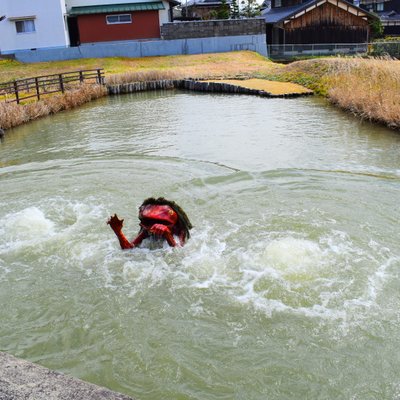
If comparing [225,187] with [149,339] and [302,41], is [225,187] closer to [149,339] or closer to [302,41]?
[149,339]

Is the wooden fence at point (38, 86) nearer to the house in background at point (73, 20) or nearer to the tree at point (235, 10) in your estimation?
the house in background at point (73, 20)

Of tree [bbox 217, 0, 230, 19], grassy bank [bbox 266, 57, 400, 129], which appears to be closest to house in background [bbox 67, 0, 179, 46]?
tree [bbox 217, 0, 230, 19]

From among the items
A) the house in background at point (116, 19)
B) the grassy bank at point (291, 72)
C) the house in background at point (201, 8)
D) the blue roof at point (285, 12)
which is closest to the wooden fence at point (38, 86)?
the grassy bank at point (291, 72)

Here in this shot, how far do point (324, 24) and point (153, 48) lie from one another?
588 inches

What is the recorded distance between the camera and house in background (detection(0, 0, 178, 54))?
35625 mm

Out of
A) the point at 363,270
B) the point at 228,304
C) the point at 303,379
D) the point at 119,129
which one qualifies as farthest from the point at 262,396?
the point at 119,129

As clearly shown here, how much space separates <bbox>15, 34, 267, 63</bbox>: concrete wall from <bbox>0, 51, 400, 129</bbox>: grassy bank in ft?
4.64

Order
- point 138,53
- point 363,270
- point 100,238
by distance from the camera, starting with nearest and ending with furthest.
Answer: point 363,270, point 100,238, point 138,53

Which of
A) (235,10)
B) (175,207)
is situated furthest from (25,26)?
(175,207)

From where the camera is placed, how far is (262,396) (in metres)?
4.41

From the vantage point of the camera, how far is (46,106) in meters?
20.8

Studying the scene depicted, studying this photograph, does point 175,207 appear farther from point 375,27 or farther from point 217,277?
point 375,27

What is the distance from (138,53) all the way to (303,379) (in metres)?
35.5

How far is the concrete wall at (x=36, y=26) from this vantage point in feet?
116
